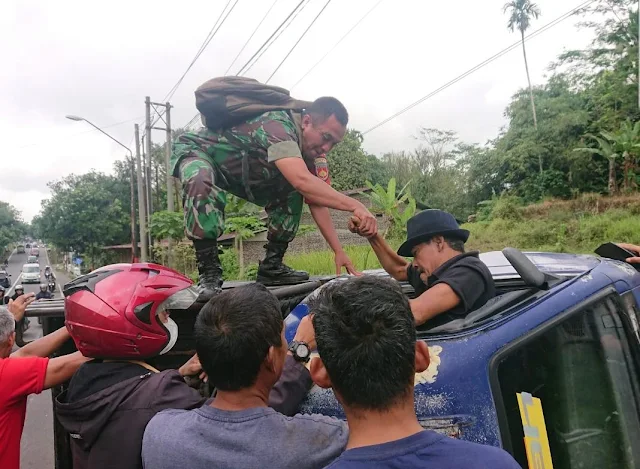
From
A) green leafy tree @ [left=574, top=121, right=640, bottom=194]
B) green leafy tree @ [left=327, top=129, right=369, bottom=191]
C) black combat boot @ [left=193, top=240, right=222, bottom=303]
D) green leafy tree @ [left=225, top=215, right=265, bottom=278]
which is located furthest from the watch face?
green leafy tree @ [left=327, top=129, right=369, bottom=191]

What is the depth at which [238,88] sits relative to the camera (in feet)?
7.80

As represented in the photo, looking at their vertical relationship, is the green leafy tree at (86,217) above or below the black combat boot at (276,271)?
above

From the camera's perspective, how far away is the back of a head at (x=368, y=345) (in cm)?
94

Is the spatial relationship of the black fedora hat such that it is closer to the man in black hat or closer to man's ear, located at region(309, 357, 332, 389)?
the man in black hat

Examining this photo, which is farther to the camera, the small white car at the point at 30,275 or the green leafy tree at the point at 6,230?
the green leafy tree at the point at 6,230

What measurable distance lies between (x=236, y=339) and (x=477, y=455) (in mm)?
616

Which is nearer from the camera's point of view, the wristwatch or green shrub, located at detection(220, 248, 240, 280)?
the wristwatch

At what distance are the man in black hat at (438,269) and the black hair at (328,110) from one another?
58cm

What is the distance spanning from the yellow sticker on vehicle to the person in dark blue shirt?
579mm

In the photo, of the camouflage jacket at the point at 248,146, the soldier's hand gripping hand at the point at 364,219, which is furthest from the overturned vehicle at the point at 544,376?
the camouflage jacket at the point at 248,146

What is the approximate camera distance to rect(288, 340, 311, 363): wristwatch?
1.44 meters

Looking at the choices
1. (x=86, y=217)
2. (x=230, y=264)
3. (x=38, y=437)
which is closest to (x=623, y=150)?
(x=230, y=264)

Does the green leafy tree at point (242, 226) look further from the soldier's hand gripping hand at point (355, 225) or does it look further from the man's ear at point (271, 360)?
the man's ear at point (271, 360)

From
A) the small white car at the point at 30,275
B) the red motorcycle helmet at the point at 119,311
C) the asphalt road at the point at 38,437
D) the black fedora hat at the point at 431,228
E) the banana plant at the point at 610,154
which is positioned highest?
the banana plant at the point at 610,154
